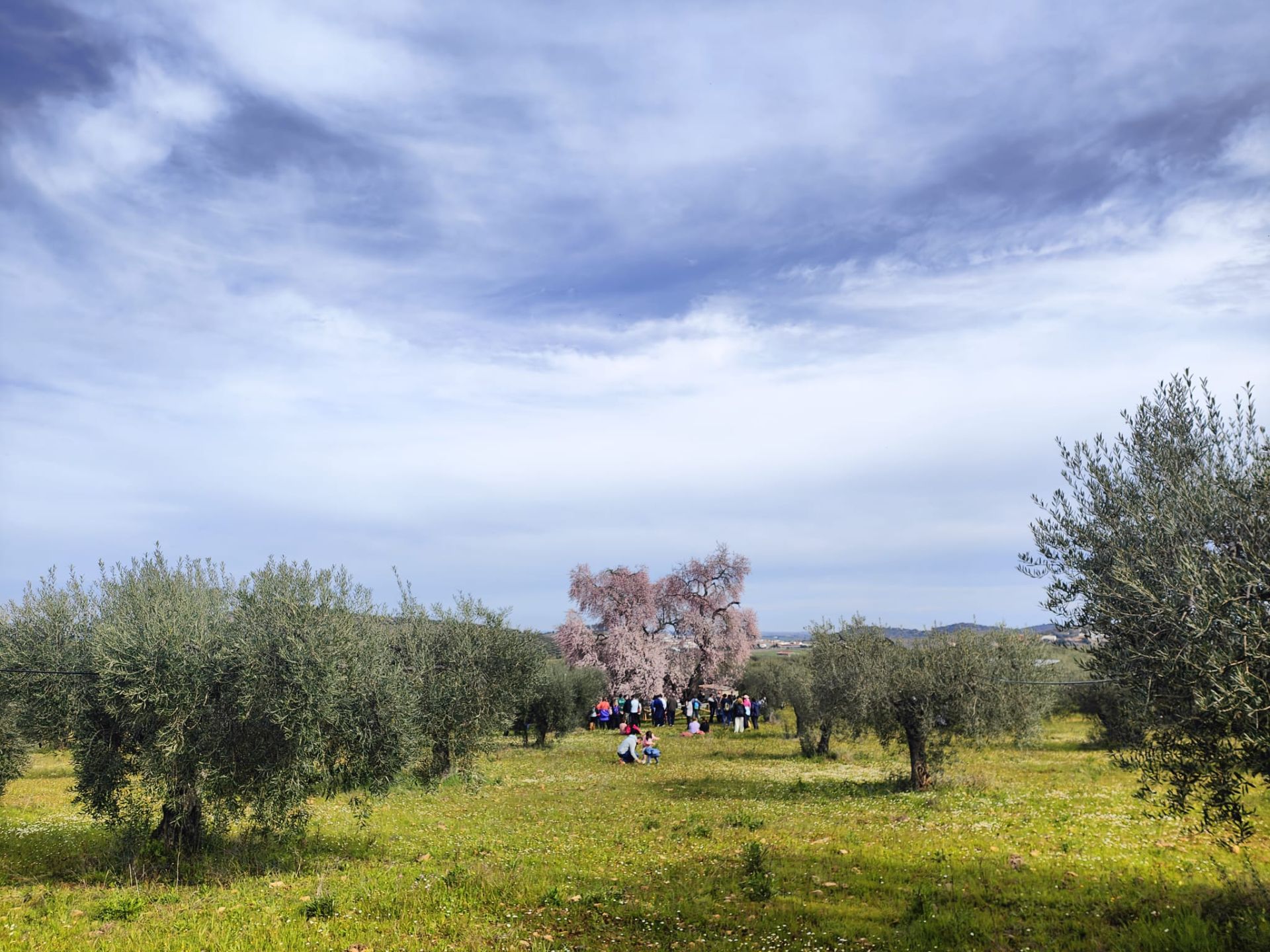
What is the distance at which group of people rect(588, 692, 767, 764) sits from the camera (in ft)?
116

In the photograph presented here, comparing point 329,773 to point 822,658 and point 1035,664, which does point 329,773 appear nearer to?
point 822,658

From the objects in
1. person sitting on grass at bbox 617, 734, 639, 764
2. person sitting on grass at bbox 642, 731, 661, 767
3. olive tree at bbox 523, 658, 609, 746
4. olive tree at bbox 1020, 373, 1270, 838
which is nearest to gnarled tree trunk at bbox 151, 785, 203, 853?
olive tree at bbox 1020, 373, 1270, 838

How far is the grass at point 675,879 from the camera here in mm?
11453

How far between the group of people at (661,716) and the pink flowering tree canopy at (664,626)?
2.11 metres

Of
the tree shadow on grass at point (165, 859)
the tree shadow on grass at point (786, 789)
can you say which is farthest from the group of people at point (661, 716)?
the tree shadow on grass at point (165, 859)

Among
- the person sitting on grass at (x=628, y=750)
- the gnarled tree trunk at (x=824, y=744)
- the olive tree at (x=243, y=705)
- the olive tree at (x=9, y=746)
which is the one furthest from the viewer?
the gnarled tree trunk at (x=824, y=744)

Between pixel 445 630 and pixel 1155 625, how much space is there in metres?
19.1

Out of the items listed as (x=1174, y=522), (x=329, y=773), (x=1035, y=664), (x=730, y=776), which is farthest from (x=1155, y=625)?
(x=1035, y=664)

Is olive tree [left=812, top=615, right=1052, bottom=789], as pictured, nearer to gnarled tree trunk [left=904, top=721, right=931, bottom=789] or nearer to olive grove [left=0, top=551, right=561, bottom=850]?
gnarled tree trunk [left=904, top=721, right=931, bottom=789]

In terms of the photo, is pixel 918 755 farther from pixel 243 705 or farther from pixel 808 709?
pixel 243 705

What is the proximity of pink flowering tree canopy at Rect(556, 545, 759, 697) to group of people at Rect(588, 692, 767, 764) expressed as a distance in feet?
6.92

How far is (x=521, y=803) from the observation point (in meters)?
24.3

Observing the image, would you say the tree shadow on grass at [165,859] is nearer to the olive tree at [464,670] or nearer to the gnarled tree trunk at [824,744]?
the olive tree at [464,670]

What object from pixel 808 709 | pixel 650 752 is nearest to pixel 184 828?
pixel 650 752
